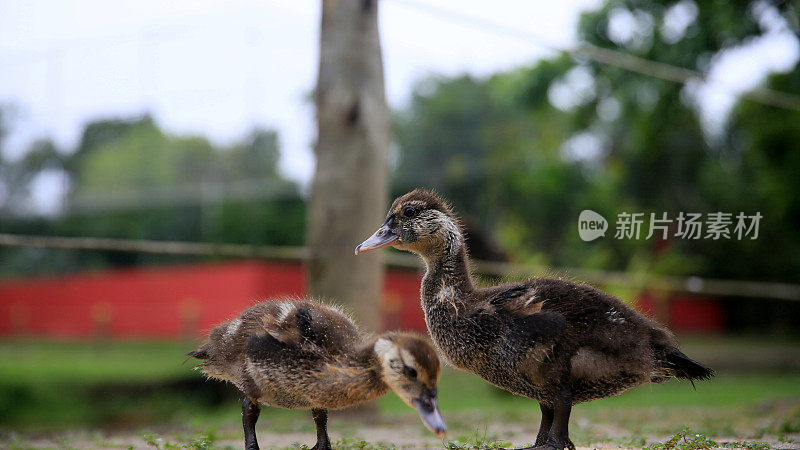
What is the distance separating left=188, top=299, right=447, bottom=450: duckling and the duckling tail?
1.08 meters

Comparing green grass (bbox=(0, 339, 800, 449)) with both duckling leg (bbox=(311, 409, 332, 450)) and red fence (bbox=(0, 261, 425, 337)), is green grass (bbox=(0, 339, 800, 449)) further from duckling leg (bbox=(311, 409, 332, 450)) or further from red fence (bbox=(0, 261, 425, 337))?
red fence (bbox=(0, 261, 425, 337))

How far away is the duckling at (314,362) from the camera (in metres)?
3.10

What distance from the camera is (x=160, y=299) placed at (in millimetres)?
15625

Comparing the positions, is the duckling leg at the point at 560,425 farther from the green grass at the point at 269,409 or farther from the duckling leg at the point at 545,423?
the green grass at the point at 269,409

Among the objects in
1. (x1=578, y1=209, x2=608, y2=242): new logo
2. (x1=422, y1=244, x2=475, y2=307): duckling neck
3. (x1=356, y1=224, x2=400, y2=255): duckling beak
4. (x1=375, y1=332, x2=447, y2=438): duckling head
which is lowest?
(x1=375, y1=332, x2=447, y2=438): duckling head

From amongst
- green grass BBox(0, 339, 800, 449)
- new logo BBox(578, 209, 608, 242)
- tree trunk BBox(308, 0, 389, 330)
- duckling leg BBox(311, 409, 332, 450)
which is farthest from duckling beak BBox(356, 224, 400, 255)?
tree trunk BBox(308, 0, 389, 330)

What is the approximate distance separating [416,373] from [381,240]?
700 mm

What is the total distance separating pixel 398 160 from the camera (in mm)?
14648

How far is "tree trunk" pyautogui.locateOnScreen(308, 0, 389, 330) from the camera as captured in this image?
6723 millimetres

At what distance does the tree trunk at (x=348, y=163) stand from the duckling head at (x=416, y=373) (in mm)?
3504

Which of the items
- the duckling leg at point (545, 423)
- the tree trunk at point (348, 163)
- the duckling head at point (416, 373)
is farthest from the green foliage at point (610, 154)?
the duckling head at point (416, 373)

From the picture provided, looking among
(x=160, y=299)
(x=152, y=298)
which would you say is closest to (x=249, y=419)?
(x=160, y=299)

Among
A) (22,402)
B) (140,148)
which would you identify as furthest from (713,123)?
(22,402)

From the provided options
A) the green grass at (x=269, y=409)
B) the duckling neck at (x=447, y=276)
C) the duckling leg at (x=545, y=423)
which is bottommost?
the green grass at (x=269, y=409)
